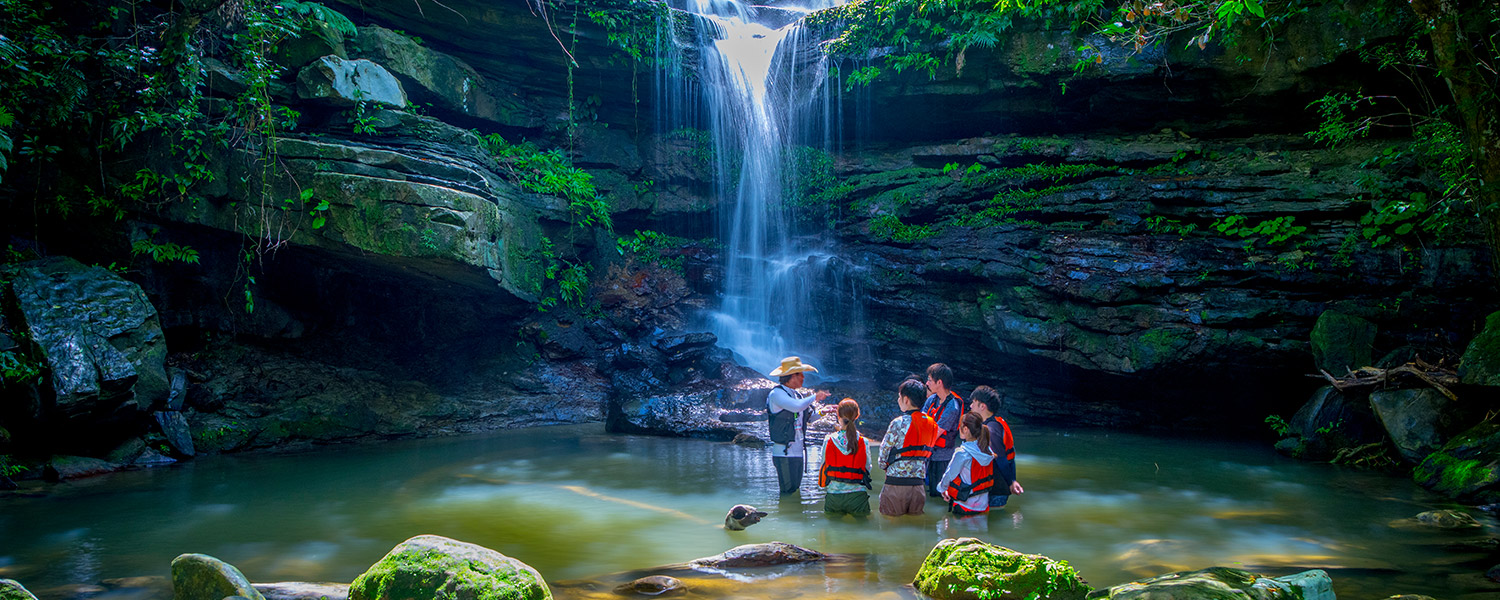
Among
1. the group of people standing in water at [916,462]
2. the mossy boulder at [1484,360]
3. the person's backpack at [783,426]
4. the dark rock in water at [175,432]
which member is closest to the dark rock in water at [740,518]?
the group of people standing in water at [916,462]

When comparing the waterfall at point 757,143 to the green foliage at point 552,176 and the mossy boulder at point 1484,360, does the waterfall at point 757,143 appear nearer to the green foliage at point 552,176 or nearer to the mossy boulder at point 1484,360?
the green foliage at point 552,176

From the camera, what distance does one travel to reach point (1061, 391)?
445 inches

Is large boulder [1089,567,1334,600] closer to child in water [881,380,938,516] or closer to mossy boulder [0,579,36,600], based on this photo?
child in water [881,380,938,516]

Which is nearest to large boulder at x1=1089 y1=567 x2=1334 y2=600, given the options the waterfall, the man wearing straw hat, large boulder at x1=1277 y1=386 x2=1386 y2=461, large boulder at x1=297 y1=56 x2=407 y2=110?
the man wearing straw hat

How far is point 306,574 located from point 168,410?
5.91m

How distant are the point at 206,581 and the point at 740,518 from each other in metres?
3.32

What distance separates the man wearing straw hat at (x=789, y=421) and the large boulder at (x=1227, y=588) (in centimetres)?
293

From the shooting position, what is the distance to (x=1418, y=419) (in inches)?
294

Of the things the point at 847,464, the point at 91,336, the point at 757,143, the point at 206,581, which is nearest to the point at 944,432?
the point at 847,464

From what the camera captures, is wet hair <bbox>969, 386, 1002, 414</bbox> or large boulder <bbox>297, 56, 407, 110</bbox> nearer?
wet hair <bbox>969, 386, 1002, 414</bbox>

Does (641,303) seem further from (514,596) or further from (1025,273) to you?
(514,596)

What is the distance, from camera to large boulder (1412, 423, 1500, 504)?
620 centimetres

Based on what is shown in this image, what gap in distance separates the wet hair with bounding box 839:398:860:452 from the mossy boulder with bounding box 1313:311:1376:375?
689 cm

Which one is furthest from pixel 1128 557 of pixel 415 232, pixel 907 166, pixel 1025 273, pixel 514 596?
pixel 907 166
